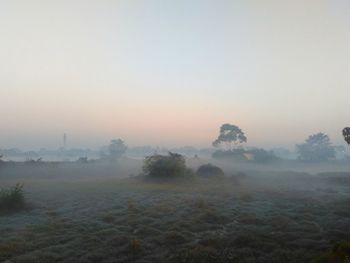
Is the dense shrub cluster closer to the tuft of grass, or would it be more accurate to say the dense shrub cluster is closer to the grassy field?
the grassy field

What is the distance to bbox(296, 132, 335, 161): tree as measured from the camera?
12950 cm

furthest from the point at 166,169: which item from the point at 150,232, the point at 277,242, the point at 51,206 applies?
the point at 277,242

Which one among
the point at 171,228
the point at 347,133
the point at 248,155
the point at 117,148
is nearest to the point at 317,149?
the point at 248,155

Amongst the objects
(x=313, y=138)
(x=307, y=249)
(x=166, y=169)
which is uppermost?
(x=313, y=138)

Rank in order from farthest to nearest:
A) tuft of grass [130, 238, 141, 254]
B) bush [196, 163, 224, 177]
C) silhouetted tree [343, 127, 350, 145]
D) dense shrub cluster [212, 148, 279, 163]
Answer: dense shrub cluster [212, 148, 279, 163] < bush [196, 163, 224, 177] < silhouetted tree [343, 127, 350, 145] < tuft of grass [130, 238, 141, 254]

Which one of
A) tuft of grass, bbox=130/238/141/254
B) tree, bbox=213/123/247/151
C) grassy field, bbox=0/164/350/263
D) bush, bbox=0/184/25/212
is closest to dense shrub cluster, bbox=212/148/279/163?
tree, bbox=213/123/247/151

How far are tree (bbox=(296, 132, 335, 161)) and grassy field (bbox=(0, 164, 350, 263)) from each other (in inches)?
4033

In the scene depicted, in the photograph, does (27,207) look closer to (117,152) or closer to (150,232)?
(150,232)

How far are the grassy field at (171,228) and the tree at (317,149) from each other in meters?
102

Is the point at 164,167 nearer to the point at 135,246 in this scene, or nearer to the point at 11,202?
the point at 11,202

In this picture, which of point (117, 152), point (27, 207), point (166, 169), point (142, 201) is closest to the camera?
point (27, 207)

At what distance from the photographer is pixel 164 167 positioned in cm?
5291

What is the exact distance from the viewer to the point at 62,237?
20.3 m

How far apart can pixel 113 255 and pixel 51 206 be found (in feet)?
53.0
